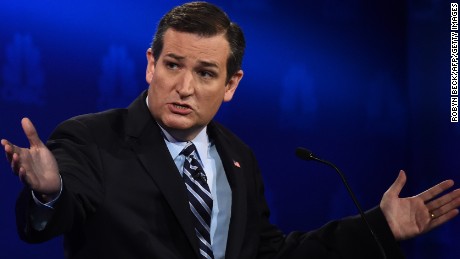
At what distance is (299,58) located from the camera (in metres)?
3.62

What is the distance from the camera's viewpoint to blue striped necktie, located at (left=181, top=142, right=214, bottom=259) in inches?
77.3

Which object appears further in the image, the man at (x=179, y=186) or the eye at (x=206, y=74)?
the eye at (x=206, y=74)

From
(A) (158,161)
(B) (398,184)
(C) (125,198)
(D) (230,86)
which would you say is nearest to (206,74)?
(D) (230,86)

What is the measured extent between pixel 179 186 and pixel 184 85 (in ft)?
0.92

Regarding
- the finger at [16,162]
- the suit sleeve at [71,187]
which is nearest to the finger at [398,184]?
the suit sleeve at [71,187]

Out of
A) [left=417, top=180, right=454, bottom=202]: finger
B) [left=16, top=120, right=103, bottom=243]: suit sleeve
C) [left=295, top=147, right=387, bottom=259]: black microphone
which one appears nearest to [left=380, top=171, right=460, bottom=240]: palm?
[left=417, top=180, right=454, bottom=202]: finger

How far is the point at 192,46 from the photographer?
6.64 feet

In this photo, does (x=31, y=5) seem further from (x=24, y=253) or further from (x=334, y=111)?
(x=334, y=111)

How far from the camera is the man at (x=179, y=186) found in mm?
1827

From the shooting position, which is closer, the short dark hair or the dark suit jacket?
the dark suit jacket

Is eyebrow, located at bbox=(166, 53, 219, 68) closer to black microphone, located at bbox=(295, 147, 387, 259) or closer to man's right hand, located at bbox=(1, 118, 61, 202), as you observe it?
black microphone, located at bbox=(295, 147, 387, 259)

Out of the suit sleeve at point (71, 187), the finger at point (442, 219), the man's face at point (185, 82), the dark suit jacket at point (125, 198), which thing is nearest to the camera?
the suit sleeve at point (71, 187)

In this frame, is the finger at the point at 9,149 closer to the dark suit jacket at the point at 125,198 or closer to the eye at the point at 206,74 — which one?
the dark suit jacket at the point at 125,198

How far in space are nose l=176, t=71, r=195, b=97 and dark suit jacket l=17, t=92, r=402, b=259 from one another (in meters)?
0.13
